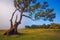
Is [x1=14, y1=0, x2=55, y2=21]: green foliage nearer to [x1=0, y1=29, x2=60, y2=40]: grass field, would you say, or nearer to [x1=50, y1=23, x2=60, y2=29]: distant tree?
[x1=50, y1=23, x2=60, y2=29]: distant tree

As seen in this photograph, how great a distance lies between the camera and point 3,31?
3.11m

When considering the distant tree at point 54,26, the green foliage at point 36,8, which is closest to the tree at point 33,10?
the green foliage at point 36,8

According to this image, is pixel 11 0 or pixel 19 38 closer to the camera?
pixel 19 38

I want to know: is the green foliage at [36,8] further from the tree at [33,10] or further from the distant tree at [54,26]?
the distant tree at [54,26]

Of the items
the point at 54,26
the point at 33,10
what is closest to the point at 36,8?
the point at 33,10

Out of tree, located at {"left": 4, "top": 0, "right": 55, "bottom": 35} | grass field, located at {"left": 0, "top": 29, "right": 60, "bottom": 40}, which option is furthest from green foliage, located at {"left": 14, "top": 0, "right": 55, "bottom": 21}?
grass field, located at {"left": 0, "top": 29, "right": 60, "bottom": 40}

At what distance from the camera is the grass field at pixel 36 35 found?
9.86ft

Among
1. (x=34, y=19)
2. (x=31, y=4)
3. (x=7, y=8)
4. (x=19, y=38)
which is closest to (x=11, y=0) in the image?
(x=7, y=8)

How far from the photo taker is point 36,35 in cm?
304

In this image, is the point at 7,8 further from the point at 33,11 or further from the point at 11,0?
the point at 33,11

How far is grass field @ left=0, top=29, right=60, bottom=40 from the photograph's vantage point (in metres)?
3.00

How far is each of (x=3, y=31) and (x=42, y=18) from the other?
86cm

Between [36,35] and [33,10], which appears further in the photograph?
[33,10]

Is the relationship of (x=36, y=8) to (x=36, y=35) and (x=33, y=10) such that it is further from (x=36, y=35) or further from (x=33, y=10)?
(x=36, y=35)
